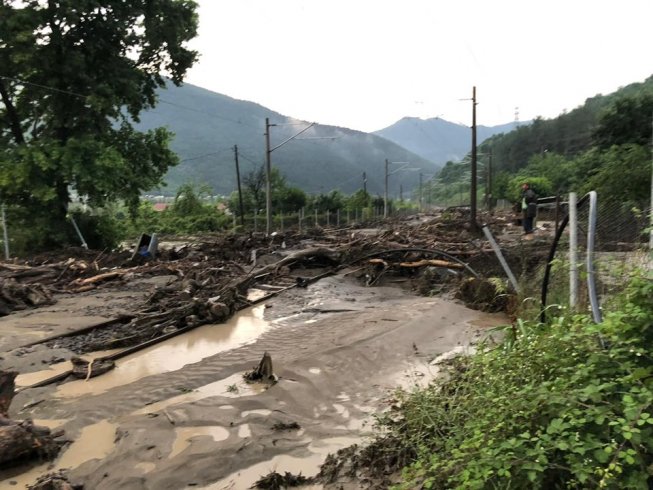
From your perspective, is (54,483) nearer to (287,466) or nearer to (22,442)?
(22,442)

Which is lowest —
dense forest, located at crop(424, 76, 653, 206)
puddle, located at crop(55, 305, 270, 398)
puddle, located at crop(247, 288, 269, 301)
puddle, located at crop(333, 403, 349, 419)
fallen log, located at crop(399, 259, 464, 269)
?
puddle, located at crop(55, 305, 270, 398)

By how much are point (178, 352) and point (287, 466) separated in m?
4.89

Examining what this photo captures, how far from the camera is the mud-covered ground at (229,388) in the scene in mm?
4832

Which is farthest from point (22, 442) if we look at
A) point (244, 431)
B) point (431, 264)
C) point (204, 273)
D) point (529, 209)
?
point (529, 209)

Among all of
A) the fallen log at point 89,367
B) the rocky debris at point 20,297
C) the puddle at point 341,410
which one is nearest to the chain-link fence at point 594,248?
the puddle at point 341,410

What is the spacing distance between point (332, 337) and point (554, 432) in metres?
6.73

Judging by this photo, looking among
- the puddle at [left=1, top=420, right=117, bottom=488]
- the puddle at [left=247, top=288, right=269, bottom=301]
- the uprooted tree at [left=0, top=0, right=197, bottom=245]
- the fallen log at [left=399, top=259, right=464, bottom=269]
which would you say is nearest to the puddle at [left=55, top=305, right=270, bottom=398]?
the puddle at [left=1, top=420, right=117, bottom=488]

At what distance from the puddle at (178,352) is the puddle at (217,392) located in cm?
123

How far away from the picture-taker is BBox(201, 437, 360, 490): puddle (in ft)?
14.7

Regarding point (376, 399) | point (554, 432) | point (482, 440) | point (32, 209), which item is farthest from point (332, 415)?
point (32, 209)

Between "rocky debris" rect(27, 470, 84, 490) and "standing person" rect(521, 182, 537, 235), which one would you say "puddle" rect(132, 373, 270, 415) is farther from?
"standing person" rect(521, 182, 537, 235)

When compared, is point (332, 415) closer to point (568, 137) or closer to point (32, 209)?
point (32, 209)

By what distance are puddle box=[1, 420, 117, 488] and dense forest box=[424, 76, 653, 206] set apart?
7.72 metres

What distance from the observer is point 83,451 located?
17.3 feet
